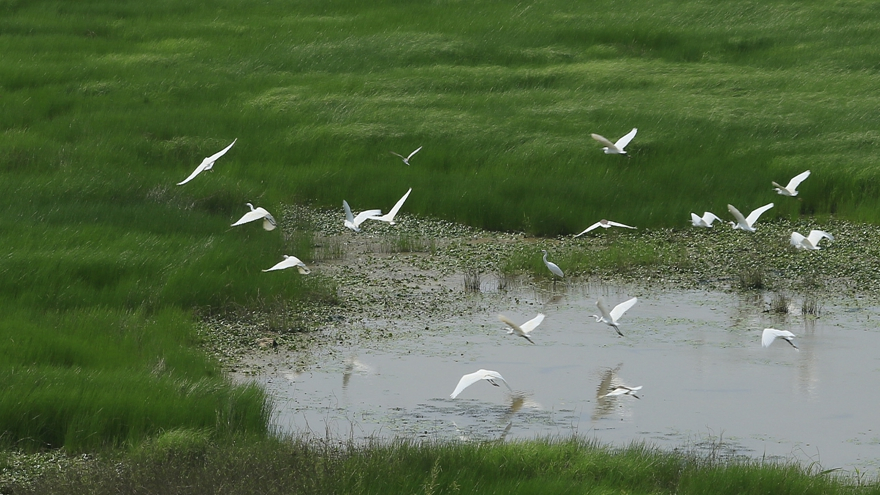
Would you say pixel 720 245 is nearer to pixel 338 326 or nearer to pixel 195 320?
pixel 338 326

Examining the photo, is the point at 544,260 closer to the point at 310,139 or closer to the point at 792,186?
the point at 792,186

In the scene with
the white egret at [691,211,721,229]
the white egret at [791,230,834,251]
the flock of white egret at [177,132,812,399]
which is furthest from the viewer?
the white egret at [691,211,721,229]

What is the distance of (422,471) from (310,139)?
14.5 meters

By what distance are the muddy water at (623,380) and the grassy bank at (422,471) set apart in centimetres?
87

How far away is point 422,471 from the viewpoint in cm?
724

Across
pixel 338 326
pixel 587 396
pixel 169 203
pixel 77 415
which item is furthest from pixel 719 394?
pixel 169 203

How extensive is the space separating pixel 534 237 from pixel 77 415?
32.7 feet

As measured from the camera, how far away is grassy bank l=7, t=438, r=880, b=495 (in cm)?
672

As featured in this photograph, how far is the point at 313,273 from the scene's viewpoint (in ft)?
47.9

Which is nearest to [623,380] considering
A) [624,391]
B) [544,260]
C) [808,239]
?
[624,391]

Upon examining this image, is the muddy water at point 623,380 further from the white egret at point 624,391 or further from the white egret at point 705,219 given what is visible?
the white egret at point 705,219

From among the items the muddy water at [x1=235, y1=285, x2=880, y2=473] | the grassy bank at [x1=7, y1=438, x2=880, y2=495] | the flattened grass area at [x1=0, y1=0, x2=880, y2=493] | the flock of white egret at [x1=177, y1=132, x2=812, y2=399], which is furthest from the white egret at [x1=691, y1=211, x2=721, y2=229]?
the grassy bank at [x1=7, y1=438, x2=880, y2=495]

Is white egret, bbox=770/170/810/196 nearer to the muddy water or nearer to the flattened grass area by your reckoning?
the flattened grass area

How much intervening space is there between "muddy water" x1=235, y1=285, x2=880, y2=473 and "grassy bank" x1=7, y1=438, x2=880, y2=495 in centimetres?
87
